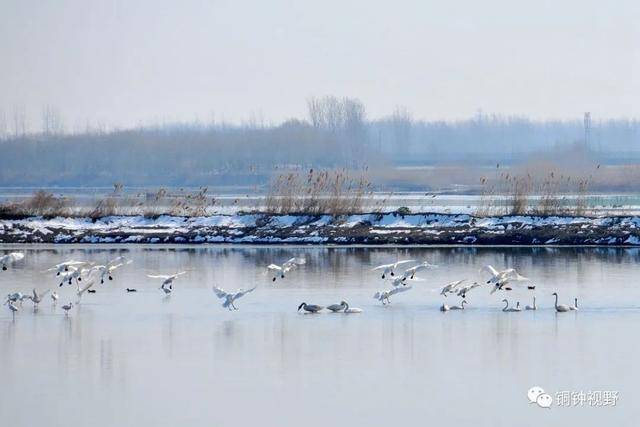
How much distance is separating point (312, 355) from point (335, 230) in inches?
609

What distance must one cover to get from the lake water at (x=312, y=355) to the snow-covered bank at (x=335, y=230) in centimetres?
685

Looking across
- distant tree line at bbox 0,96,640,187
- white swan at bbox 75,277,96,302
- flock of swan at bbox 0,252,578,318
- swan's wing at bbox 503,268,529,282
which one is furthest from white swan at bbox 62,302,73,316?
distant tree line at bbox 0,96,640,187

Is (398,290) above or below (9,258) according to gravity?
below

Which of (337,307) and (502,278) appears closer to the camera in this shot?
(337,307)

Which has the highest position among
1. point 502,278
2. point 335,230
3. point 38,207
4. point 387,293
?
point 38,207

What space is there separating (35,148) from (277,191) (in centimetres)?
5391

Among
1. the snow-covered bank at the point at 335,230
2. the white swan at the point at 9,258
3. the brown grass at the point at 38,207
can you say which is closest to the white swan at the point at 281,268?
the white swan at the point at 9,258

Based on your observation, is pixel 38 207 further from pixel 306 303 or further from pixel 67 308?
pixel 306 303

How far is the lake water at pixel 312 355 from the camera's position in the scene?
1086 centimetres

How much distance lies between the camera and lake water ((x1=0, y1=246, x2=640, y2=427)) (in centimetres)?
1086

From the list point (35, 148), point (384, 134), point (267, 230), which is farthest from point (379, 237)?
point (384, 134)

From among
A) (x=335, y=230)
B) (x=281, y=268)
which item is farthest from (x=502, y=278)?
(x=335, y=230)

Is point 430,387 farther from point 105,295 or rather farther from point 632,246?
point 632,246

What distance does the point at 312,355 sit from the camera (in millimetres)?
13242
